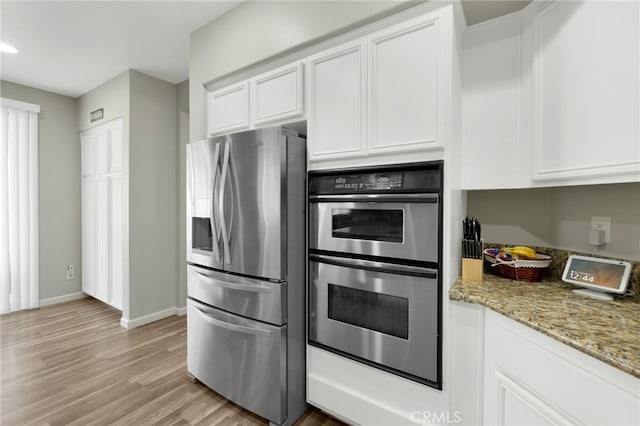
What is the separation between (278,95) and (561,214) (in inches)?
71.0

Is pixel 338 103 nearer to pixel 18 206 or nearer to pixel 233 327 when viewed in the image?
pixel 233 327

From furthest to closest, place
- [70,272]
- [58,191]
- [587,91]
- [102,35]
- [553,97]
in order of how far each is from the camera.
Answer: [70,272] → [58,191] → [102,35] → [553,97] → [587,91]

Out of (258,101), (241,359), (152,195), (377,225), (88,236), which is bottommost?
(241,359)

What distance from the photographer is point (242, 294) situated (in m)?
1.88

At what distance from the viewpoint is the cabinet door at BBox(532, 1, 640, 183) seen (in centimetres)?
119

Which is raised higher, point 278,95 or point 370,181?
point 278,95

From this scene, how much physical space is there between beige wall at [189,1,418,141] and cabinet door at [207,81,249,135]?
0.10m

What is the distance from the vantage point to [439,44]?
141 centimetres

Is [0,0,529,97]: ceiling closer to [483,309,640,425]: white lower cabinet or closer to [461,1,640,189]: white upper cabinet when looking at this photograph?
[461,1,640,189]: white upper cabinet

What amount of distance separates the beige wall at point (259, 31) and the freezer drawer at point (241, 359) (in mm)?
1421

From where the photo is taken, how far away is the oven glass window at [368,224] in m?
1.54

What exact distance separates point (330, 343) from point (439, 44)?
5.44 feet

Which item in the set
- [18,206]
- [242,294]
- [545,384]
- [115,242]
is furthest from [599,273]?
[18,206]

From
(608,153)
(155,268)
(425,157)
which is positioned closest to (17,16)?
(155,268)
